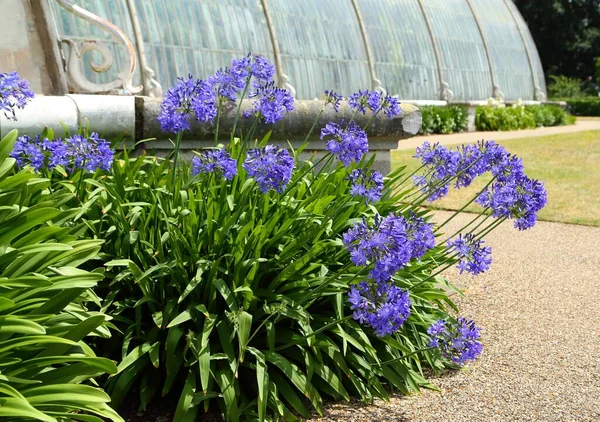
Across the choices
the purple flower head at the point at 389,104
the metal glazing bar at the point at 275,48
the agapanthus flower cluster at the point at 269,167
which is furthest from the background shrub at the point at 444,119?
the agapanthus flower cluster at the point at 269,167

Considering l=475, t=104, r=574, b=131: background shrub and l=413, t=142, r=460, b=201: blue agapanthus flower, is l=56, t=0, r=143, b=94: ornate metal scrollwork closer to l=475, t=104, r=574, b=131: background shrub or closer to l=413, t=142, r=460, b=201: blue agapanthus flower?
l=413, t=142, r=460, b=201: blue agapanthus flower

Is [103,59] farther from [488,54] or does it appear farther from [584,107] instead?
[584,107]

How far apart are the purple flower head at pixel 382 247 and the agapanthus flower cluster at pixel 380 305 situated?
0.16 m

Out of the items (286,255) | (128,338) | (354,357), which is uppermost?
(286,255)

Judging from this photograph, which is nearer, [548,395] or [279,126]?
[548,395]

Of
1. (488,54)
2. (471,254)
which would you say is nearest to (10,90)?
(471,254)

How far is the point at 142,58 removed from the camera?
15.1 m

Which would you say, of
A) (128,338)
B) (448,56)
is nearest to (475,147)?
(128,338)

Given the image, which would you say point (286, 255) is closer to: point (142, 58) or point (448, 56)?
point (142, 58)

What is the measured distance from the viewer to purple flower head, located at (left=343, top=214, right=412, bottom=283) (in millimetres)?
2754

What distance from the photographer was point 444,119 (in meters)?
21.3

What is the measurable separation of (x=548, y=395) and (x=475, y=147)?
1309mm

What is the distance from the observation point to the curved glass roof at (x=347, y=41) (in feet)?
51.6

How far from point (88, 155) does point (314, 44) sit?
16.4 meters
